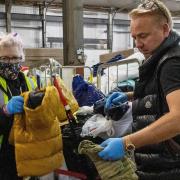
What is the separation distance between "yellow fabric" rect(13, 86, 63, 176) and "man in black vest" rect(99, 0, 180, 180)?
0.91 feet

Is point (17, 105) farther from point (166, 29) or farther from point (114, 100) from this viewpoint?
point (166, 29)

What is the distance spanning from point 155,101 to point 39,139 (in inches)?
24.1

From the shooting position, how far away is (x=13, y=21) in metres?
7.62

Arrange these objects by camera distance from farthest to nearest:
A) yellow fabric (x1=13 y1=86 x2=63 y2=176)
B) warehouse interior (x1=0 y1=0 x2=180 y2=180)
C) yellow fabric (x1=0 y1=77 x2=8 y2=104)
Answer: warehouse interior (x1=0 y1=0 x2=180 y2=180) → yellow fabric (x1=0 y1=77 x2=8 y2=104) → yellow fabric (x1=13 y1=86 x2=63 y2=176)

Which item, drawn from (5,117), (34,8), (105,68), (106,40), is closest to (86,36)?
(106,40)

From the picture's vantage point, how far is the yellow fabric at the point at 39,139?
5.38ft

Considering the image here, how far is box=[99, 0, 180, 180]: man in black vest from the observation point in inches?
50.3

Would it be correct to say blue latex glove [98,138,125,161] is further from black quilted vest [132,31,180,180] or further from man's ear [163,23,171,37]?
man's ear [163,23,171,37]

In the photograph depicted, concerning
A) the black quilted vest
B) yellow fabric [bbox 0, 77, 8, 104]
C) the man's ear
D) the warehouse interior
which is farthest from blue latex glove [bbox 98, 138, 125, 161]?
the warehouse interior

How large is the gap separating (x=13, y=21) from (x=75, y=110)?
247 inches

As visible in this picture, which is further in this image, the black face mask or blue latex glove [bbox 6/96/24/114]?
the black face mask

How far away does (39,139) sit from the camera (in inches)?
66.3

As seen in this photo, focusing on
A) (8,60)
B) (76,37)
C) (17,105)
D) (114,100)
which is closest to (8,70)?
(8,60)

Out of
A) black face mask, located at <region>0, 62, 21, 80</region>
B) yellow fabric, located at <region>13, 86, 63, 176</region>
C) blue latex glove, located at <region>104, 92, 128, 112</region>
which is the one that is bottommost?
yellow fabric, located at <region>13, 86, 63, 176</region>
